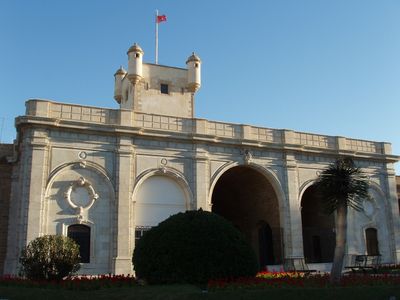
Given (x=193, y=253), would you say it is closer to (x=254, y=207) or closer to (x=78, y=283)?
(x=78, y=283)

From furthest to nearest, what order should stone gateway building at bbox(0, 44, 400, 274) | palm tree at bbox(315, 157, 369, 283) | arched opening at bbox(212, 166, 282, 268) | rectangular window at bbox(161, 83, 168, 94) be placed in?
1. rectangular window at bbox(161, 83, 168, 94)
2. arched opening at bbox(212, 166, 282, 268)
3. stone gateway building at bbox(0, 44, 400, 274)
4. palm tree at bbox(315, 157, 369, 283)

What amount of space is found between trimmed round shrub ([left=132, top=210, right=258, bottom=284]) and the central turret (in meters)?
16.9

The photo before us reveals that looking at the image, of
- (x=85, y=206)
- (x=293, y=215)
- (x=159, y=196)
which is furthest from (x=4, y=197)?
(x=293, y=215)

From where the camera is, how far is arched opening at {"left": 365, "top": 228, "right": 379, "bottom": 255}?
1264 inches

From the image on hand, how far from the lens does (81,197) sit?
24.6 metres

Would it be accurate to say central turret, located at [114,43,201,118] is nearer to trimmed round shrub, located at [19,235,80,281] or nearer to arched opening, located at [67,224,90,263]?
arched opening, located at [67,224,90,263]

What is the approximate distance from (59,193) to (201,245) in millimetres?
11355

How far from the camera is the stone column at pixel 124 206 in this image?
2422 centimetres

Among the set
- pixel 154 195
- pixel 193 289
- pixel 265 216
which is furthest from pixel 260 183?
pixel 193 289

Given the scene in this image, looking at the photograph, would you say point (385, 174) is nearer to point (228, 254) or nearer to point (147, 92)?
point (147, 92)

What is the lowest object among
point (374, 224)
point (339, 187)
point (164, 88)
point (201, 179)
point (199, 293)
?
point (199, 293)

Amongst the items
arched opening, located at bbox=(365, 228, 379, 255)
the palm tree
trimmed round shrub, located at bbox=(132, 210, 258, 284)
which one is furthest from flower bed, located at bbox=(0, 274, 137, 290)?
arched opening, located at bbox=(365, 228, 379, 255)

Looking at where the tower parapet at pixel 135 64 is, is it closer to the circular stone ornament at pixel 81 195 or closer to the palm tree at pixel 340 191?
the circular stone ornament at pixel 81 195

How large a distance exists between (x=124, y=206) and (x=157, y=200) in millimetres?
2117
